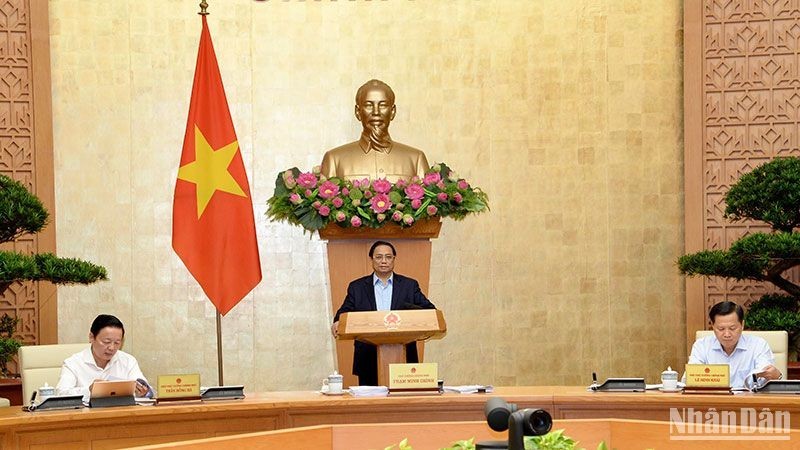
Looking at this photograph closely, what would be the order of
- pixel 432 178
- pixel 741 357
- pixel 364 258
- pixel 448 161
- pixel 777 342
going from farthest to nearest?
1. pixel 448 161
2. pixel 364 258
3. pixel 432 178
4. pixel 777 342
5. pixel 741 357

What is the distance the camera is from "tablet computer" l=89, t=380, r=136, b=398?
4887mm

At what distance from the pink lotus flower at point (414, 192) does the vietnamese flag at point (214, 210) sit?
2.85 feet

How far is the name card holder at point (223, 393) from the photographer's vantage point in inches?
203

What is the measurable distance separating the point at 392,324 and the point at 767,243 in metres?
2.17

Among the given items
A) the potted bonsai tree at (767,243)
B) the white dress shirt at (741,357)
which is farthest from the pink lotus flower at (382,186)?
the white dress shirt at (741,357)

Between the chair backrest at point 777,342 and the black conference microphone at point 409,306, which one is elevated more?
the black conference microphone at point 409,306

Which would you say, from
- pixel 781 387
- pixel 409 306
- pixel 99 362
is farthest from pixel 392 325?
pixel 781 387

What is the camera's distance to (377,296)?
6395 millimetres

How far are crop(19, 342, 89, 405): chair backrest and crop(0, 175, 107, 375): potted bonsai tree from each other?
1.35 feet

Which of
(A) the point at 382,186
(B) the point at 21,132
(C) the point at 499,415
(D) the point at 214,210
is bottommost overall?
(C) the point at 499,415

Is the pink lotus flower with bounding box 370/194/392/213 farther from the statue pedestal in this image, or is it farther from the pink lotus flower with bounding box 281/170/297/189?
the pink lotus flower with bounding box 281/170/297/189

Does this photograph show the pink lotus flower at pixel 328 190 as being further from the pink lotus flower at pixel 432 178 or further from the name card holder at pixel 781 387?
the name card holder at pixel 781 387

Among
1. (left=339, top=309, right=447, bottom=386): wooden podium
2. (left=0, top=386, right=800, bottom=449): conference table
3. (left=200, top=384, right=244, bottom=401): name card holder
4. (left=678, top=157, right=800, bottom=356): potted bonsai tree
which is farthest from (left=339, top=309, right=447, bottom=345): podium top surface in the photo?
(left=678, top=157, right=800, bottom=356): potted bonsai tree

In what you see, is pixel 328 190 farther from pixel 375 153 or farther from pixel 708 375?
pixel 708 375
